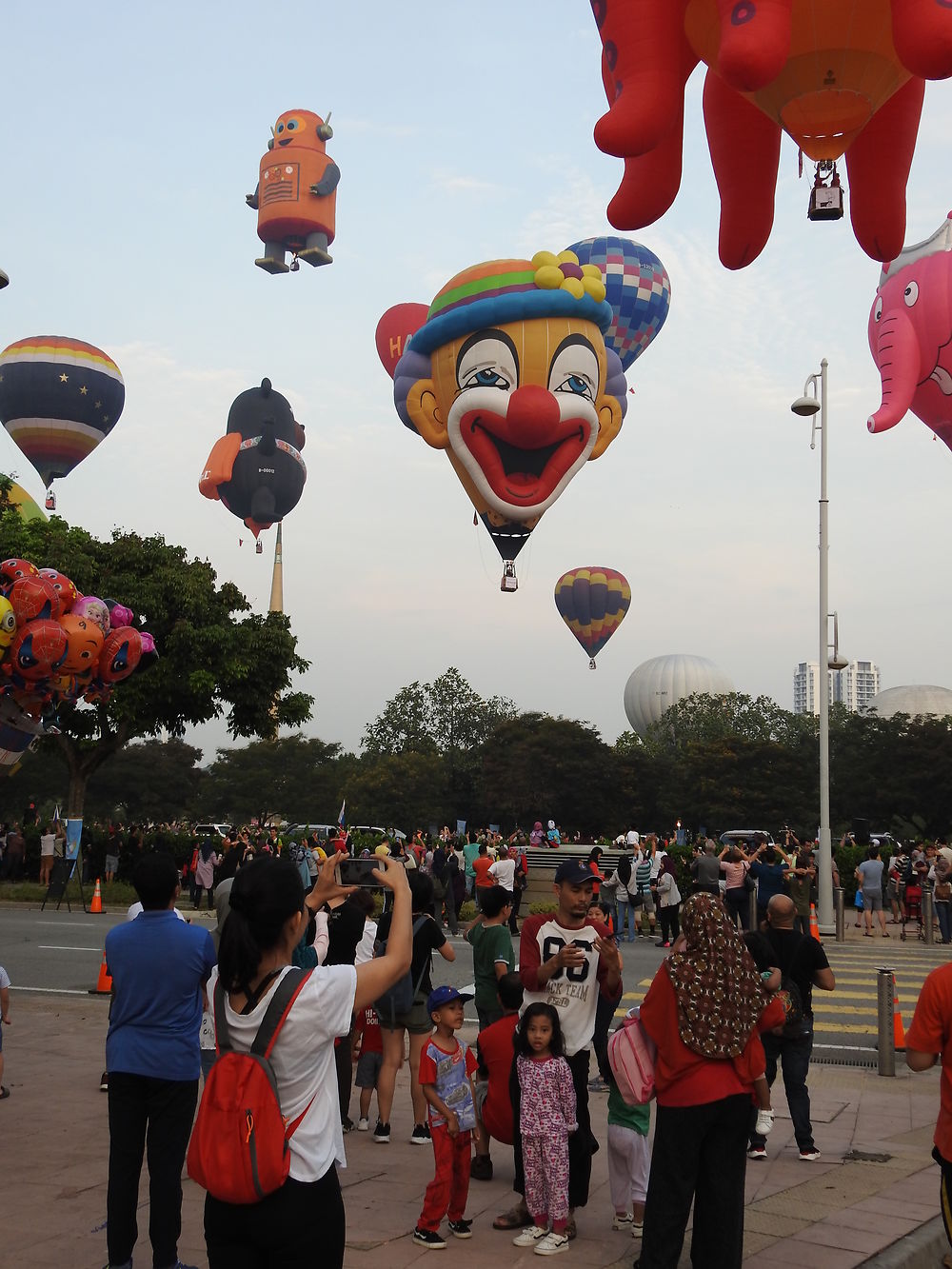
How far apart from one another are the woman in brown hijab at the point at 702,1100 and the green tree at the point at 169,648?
76.1 ft

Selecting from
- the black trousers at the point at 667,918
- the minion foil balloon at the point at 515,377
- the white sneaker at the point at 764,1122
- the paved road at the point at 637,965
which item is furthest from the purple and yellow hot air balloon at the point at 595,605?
the white sneaker at the point at 764,1122

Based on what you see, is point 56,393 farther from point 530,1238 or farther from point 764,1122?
point 530,1238

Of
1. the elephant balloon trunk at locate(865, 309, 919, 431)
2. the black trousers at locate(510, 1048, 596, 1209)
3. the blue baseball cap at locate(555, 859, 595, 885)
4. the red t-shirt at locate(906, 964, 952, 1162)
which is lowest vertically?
the black trousers at locate(510, 1048, 596, 1209)

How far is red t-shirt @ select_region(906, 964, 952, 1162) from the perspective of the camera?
5.16 meters

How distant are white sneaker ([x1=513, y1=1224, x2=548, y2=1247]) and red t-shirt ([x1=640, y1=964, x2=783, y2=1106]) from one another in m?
1.38

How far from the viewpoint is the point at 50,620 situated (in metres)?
13.1

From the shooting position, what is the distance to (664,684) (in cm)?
10812

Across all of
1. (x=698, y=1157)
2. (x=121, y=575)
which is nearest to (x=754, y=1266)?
(x=698, y=1157)

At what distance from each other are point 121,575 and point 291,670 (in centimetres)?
430

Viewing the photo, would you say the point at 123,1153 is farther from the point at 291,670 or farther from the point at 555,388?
the point at 291,670

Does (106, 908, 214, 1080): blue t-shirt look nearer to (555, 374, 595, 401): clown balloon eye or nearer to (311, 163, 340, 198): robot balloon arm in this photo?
(555, 374, 595, 401): clown balloon eye

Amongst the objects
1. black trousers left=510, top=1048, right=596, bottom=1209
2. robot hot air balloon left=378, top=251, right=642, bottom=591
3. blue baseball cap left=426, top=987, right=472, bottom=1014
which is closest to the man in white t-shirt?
robot hot air balloon left=378, top=251, right=642, bottom=591

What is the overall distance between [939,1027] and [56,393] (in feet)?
137

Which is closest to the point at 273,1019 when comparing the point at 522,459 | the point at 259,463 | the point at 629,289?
the point at 522,459
